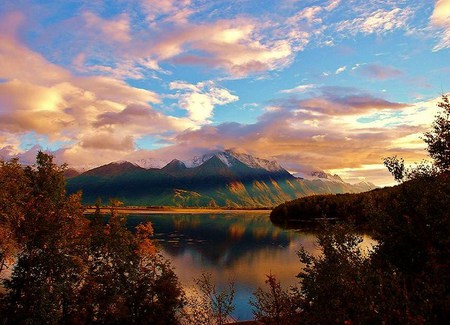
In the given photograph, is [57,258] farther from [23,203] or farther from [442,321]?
[442,321]

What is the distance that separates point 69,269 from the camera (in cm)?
4641

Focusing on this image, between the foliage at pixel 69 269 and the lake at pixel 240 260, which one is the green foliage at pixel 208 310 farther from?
the lake at pixel 240 260

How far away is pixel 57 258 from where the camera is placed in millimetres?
45094

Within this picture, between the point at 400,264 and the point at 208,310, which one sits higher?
the point at 400,264

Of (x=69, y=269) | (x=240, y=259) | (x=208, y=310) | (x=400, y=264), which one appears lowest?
(x=240, y=259)

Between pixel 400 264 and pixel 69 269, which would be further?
pixel 69 269

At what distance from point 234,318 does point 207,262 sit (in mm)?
47470

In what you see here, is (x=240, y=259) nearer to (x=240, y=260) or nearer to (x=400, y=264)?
(x=240, y=260)

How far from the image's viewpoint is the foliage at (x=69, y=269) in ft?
144

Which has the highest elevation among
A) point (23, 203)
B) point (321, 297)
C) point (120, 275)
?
Answer: point (23, 203)

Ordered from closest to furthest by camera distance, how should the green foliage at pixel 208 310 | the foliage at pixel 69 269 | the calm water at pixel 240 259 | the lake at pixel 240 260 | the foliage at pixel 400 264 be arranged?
the foliage at pixel 400 264 → the green foliage at pixel 208 310 → the foliage at pixel 69 269 → the lake at pixel 240 260 → the calm water at pixel 240 259

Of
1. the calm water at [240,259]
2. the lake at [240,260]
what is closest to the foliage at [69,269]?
the lake at [240,260]

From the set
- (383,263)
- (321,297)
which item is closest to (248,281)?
(383,263)

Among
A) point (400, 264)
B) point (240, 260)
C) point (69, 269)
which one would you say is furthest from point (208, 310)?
point (240, 260)
